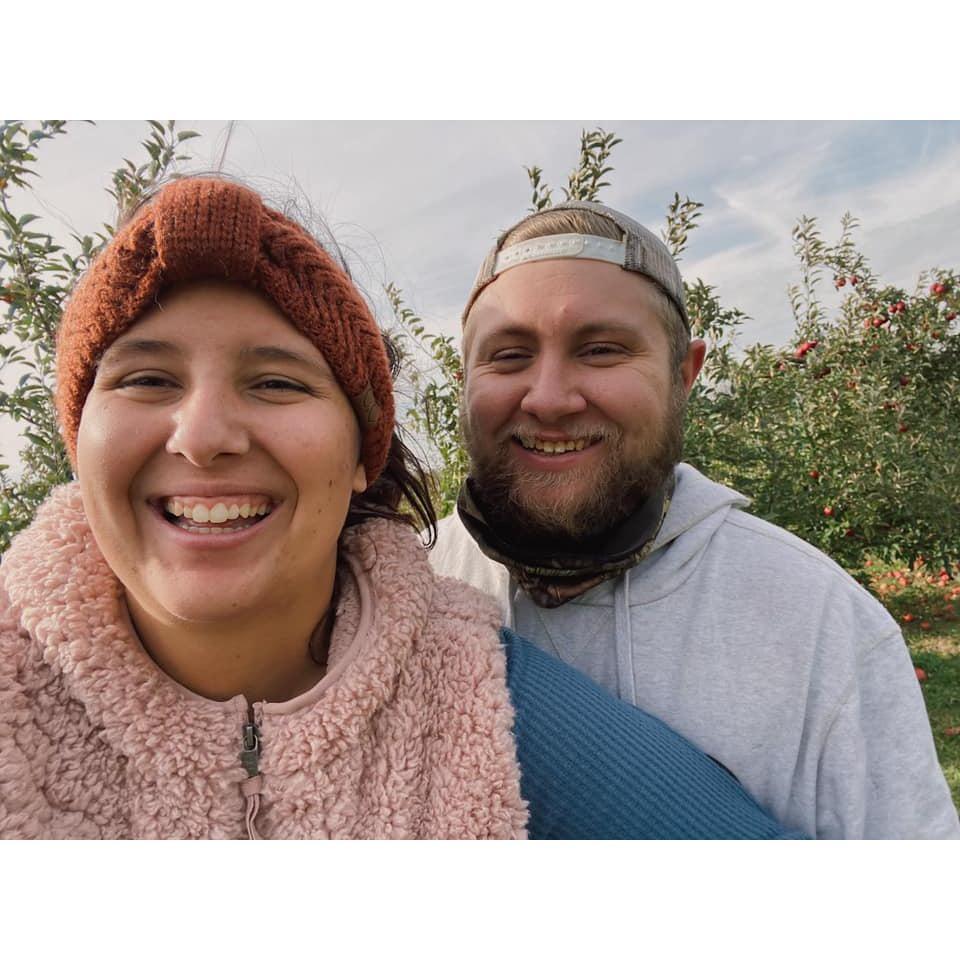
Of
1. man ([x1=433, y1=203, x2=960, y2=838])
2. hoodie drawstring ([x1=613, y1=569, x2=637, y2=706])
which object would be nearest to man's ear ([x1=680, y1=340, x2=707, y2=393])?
man ([x1=433, y1=203, x2=960, y2=838])

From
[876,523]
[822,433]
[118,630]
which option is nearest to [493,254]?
[118,630]

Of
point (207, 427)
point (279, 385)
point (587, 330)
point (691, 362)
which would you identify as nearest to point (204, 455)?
point (207, 427)

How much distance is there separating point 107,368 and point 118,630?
1.38 feet

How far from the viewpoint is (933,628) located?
468cm

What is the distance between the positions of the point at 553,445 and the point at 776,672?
698mm

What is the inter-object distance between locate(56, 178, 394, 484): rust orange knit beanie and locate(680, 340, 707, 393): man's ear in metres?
1.03

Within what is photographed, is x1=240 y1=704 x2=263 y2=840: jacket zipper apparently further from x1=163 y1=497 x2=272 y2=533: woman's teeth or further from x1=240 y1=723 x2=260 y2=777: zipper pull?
x1=163 y1=497 x2=272 y2=533: woman's teeth

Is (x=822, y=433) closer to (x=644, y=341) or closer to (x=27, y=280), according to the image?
(x=644, y=341)

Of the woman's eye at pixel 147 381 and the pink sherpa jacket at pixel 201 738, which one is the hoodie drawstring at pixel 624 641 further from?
the woman's eye at pixel 147 381

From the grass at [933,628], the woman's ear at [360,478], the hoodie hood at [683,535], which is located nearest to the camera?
the woman's ear at [360,478]

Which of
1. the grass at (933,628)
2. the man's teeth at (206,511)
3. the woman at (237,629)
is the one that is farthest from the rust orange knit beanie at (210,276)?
the grass at (933,628)

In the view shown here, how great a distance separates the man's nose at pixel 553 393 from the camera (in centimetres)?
167

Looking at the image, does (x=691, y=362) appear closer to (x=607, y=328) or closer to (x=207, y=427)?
(x=607, y=328)

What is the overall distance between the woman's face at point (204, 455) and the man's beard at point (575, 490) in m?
0.69
